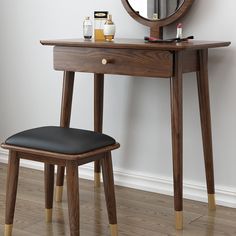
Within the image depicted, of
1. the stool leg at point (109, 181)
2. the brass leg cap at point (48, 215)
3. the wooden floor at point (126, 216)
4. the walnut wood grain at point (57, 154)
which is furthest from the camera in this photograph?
the brass leg cap at point (48, 215)

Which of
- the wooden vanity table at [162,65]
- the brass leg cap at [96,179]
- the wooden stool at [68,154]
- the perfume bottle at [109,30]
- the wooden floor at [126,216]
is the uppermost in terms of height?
the perfume bottle at [109,30]

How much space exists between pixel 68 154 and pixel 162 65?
591 millimetres

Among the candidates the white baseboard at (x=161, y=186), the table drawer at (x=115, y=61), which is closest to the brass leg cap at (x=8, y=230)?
the table drawer at (x=115, y=61)

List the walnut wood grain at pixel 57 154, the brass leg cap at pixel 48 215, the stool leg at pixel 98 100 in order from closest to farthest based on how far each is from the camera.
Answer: the walnut wood grain at pixel 57 154, the brass leg cap at pixel 48 215, the stool leg at pixel 98 100

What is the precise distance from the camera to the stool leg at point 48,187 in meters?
2.55

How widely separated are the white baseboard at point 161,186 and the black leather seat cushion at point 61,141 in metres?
0.81

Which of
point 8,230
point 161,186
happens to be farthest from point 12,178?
point 161,186

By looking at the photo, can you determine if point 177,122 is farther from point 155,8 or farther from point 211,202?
point 155,8

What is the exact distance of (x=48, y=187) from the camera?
2.58m

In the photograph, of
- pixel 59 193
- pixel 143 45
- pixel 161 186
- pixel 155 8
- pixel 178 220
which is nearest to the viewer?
pixel 143 45

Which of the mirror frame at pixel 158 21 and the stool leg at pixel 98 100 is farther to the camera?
the stool leg at pixel 98 100

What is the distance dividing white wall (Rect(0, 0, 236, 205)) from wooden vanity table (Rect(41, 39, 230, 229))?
126 millimetres

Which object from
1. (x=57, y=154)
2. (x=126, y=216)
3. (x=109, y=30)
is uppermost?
(x=109, y=30)

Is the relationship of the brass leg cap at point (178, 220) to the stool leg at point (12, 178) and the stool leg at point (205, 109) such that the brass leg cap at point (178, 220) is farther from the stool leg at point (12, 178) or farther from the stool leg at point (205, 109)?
the stool leg at point (12, 178)
